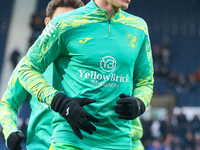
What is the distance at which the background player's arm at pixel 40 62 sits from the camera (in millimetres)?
2160

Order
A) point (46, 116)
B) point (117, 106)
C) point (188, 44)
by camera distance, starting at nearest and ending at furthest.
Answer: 1. point (117, 106)
2. point (46, 116)
3. point (188, 44)

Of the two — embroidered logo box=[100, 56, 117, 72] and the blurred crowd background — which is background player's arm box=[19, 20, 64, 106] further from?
→ the blurred crowd background

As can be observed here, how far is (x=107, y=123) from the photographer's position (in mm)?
2152

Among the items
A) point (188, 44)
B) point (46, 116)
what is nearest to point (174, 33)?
point (188, 44)

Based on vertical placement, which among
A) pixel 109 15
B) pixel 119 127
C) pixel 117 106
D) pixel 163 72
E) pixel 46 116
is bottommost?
pixel 163 72

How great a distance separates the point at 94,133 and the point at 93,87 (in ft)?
0.89

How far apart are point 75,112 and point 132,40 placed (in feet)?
2.08

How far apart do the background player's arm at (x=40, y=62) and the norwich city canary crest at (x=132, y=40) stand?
434 mm

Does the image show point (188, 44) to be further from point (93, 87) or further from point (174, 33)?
point (93, 87)

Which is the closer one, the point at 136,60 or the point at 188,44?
the point at 136,60

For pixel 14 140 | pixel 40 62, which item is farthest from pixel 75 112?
pixel 14 140

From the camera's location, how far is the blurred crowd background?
11695mm

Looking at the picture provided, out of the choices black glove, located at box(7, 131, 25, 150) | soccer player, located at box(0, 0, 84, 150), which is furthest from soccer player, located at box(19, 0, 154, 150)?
soccer player, located at box(0, 0, 84, 150)

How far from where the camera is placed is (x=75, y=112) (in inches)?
77.9
